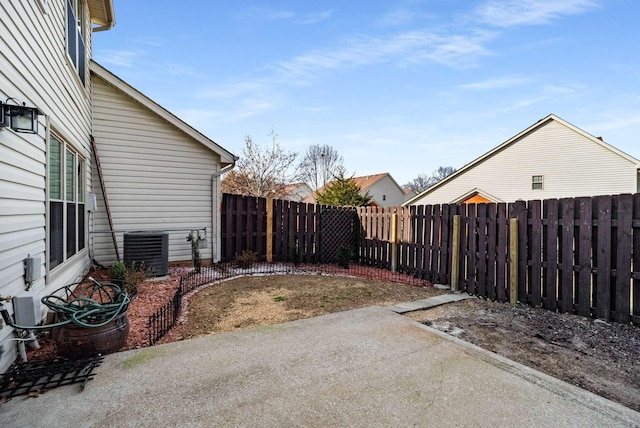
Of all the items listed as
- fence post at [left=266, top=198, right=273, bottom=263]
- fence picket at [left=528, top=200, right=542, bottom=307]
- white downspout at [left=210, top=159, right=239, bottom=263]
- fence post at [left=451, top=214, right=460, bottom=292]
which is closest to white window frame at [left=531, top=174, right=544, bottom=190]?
fence post at [left=451, top=214, right=460, bottom=292]

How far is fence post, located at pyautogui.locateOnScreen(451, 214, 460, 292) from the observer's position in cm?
613

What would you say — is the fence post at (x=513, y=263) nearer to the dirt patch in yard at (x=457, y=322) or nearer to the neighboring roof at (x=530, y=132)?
the dirt patch in yard at (x=457, y=322)

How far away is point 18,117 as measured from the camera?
2549 millimetres

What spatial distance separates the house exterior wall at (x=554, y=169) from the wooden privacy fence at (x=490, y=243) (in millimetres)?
11859

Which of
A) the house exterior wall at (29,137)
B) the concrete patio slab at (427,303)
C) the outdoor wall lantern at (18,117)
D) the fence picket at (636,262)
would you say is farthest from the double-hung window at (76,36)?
the fence picket at (636,262)

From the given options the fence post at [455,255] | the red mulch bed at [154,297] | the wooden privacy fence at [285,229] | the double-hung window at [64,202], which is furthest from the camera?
the wooden privacy fence at [285,229]

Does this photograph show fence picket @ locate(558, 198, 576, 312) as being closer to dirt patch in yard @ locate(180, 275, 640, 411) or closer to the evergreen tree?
dirt patch in yard @ locate(180, 275, 640, 411)

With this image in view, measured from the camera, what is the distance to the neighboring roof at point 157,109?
6609mm

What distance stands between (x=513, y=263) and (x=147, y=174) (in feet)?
25.4

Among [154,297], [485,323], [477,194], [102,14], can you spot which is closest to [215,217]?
[154,297]

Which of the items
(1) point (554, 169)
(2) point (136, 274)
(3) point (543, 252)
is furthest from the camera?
(1) point (554, 169)

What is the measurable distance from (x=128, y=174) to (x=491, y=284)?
7.81m

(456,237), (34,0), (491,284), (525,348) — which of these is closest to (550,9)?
(456,237)

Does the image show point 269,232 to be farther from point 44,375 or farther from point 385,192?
point 385,192
